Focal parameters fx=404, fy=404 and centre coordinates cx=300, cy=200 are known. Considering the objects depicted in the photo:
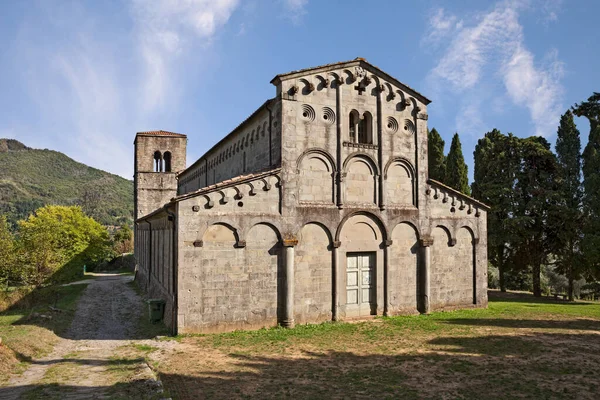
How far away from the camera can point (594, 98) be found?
640 inches

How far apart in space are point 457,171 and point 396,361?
25361 millimetres

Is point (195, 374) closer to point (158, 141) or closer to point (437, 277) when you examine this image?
point (437, 277)

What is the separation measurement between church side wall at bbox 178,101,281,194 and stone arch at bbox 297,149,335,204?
1.19 metres

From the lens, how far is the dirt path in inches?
354

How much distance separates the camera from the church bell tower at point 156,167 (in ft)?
133

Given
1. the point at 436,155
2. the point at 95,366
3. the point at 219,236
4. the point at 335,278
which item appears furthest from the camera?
the point at 436,155

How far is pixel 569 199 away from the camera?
2744 cm

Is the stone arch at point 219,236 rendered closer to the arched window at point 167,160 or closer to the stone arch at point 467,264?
the stone arch at point 467,264

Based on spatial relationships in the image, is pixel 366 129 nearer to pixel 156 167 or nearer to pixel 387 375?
pixel 387 375

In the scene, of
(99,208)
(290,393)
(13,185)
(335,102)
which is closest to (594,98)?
(335,102)

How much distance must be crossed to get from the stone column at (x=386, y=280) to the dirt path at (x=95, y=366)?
9438 mm

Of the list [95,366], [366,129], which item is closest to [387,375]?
[95,366]

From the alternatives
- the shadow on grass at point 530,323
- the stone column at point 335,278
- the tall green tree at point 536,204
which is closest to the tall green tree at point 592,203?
the tall green tree at point 536,204

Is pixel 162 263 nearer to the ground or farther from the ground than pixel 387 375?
farther from the ground
